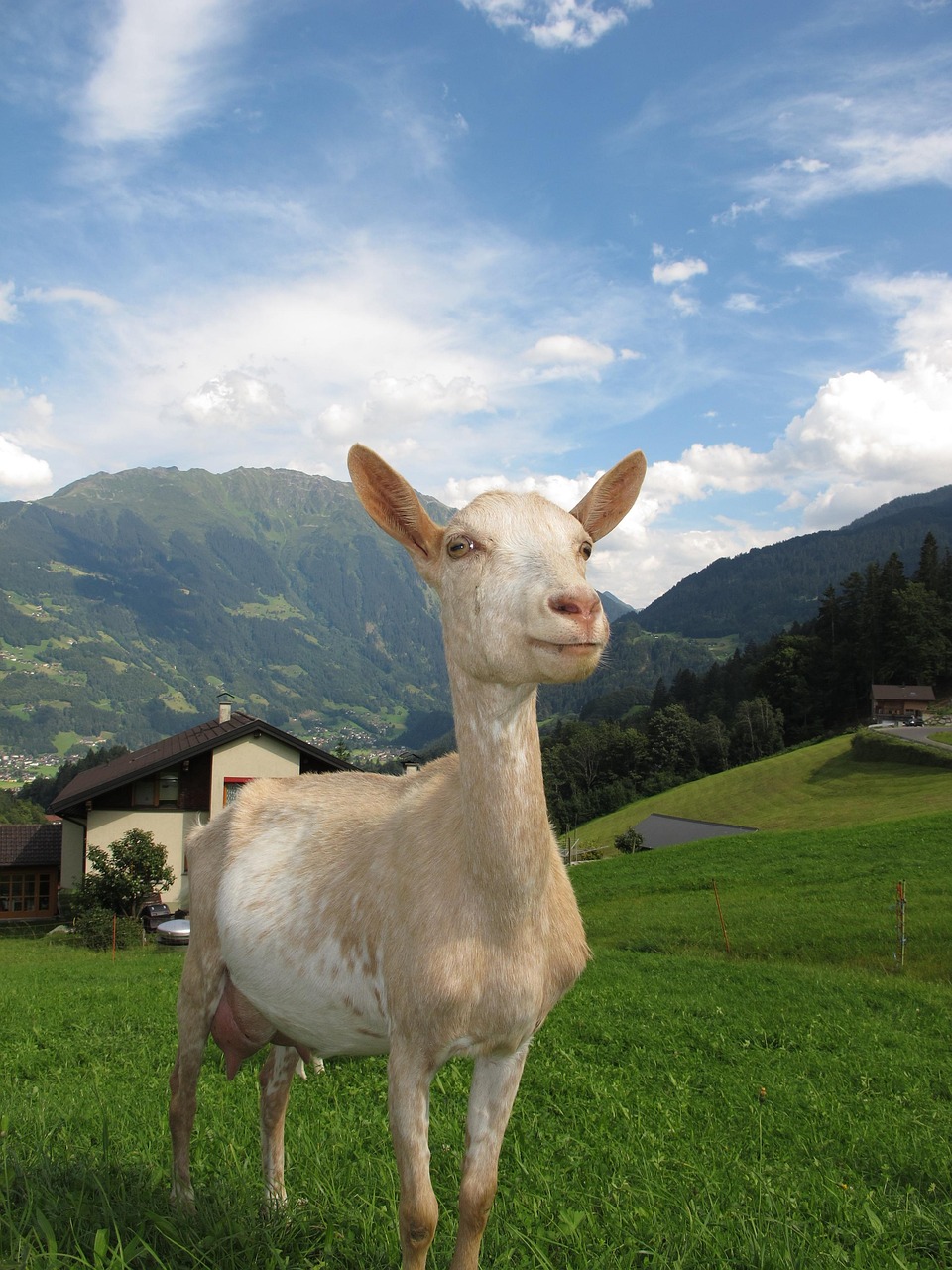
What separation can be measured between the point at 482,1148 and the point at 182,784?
36.0 meters

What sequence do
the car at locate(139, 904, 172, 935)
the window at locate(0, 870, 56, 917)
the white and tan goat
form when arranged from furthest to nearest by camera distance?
the window at locate(0, 870, 56, 917) → the car at locate(139, 904, 172, 935) → the white and tan goat

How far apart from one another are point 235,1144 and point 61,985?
12563 millimetres

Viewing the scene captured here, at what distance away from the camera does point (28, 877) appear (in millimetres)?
42469

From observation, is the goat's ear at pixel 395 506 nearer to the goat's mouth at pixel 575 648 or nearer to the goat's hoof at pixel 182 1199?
the goat's mouth at pixel 575 648

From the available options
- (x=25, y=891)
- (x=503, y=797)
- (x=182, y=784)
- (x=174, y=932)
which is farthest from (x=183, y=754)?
(x=503, y=797)

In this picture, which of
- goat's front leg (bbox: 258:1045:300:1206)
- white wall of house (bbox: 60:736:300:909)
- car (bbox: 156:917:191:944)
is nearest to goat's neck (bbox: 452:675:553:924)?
goat's front leg (bbox: 258:1045:300:1206)

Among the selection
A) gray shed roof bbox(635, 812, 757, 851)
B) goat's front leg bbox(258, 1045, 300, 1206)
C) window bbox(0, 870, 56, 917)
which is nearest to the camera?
goat's front leg bbox(258, 1045, 300, 1206)

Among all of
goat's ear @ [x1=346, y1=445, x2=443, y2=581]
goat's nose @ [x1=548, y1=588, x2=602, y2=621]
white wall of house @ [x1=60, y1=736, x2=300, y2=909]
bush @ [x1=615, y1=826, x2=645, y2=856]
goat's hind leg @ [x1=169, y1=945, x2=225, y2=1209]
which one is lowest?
bush @ [x1=615, y1=826, x2=645, y2=856]

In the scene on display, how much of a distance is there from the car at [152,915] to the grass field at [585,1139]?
1509 cm

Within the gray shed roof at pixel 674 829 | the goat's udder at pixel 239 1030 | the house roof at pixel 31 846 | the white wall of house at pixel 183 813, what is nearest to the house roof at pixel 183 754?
the white wall of house at pixel 183 813

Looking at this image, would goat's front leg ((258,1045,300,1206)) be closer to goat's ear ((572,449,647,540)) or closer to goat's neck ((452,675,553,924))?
goat's neck ((452,675,553,924))

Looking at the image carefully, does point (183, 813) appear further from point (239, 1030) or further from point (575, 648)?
point (575, 648)

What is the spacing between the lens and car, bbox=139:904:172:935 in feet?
104

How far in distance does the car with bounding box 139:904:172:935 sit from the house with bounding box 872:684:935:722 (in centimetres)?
8188
